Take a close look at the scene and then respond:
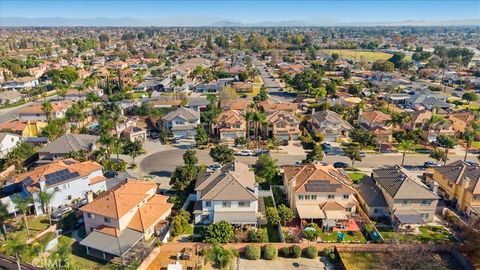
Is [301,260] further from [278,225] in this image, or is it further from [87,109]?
[87,109]

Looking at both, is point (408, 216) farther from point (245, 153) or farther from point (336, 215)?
point (245, 153)

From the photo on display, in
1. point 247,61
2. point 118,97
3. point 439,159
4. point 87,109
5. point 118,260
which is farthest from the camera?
point 247,61

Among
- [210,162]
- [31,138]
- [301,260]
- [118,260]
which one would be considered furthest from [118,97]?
[301,260]

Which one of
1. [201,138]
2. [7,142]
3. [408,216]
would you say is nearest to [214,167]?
[201,138]

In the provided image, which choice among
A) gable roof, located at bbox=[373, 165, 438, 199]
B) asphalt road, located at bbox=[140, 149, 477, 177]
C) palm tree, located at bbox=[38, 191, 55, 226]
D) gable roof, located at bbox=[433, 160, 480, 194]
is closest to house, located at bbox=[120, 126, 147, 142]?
asphalt road, located at bbox=[140, 149, 477, 177]

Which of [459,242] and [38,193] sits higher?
[38,193]

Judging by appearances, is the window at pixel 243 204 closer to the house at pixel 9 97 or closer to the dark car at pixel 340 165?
the dark car at pixel 340 165
